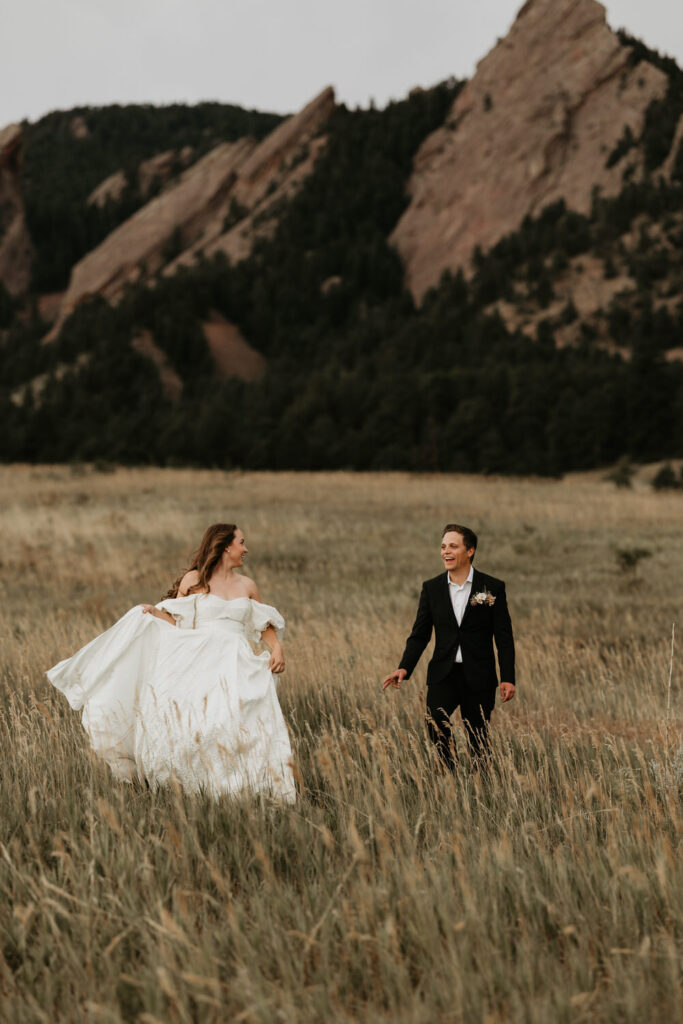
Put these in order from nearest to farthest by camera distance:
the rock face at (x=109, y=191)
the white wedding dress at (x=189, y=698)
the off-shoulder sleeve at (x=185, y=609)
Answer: the white wedding dress at (x=189, y=698) → the off-shoulder sleeve at (x=185, y=609) → the rock face at (x=109, y=191)

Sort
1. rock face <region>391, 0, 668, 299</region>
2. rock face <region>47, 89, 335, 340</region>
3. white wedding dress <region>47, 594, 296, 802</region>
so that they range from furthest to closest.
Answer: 1. rock face <region>47, 89, 335, 340</region>
2. rock face <region>391, 0, 668, 299</region>
3. white wedding dress <region>47, 594, 296, 802</region>

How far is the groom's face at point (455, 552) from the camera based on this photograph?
444 cm

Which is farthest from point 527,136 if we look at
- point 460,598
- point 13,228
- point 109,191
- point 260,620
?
point 260,620

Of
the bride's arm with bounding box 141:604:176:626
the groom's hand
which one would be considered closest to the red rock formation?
the bride's arm with bounding box 141:604:176:626

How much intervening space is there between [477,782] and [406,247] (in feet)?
336

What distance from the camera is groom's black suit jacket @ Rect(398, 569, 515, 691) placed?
4566mm

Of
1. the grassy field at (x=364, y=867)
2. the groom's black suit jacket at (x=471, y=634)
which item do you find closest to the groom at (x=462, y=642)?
the groom's black suit jacket at (x=471, y=634)

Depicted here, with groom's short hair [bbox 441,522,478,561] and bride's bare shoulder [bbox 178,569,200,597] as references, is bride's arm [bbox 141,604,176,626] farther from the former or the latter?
groom's short hair [bbox 441,522,478,561]

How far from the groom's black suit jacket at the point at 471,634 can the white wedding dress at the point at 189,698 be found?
0.88m

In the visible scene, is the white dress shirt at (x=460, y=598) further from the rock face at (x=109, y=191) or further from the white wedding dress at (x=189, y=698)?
the rock face at (x=109, y=191)

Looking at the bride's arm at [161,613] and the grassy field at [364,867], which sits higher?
the bride's arm at [161,613]

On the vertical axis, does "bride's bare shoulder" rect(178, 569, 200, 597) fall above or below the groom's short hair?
below

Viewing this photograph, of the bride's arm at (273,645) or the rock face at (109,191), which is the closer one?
the bride's arm at (273,645)

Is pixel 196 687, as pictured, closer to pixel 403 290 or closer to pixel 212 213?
pixel 403 290
